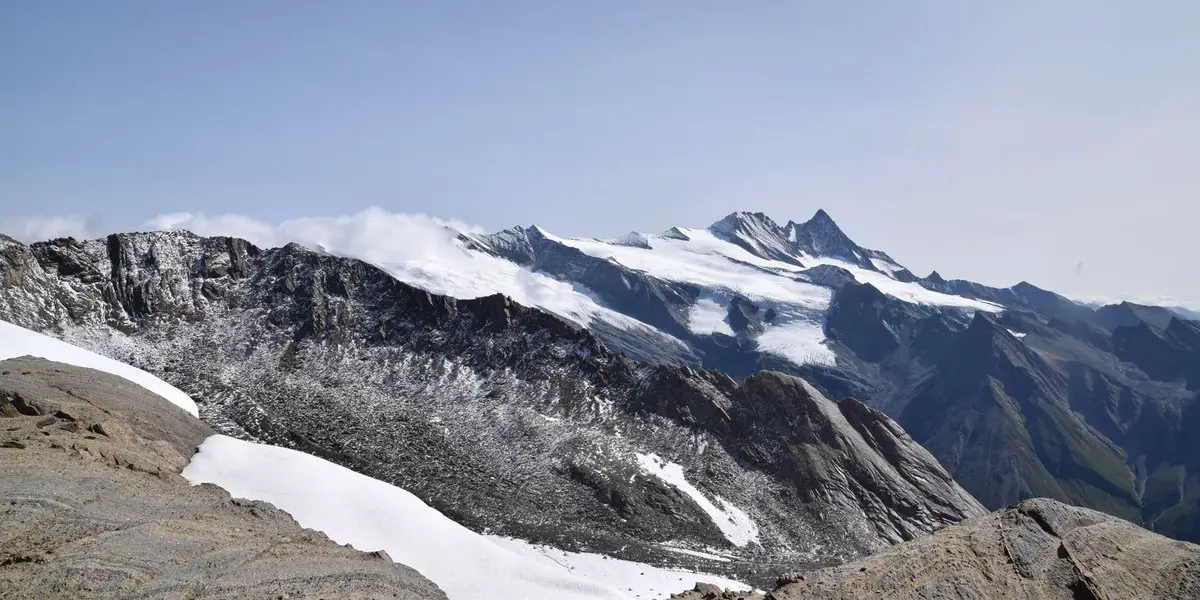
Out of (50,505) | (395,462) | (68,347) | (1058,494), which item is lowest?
(1058,494)

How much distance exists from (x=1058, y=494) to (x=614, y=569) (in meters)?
201

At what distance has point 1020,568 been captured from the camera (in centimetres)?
2239

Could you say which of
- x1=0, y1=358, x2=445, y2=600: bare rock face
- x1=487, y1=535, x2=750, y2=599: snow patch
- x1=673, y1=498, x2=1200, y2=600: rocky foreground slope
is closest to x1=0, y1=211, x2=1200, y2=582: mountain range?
x1=487, y1=535, x2=750, y2=599: snow patch

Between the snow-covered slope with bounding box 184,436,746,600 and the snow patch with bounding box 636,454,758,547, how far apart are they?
1144 centimetres

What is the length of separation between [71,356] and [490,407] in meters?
34.9

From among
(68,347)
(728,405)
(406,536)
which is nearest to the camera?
(406,536)

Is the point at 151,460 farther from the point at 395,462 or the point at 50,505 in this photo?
the point at 395,462

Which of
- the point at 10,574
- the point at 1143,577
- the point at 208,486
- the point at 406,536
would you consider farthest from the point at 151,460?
the point at 1143,577

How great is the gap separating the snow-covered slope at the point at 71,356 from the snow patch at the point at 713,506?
39526 mm

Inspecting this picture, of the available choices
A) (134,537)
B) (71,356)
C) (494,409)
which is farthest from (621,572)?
(71,356)

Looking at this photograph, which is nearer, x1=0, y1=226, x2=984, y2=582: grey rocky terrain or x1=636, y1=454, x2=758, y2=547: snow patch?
x1=0, y1=226, x2=984, y2=582: grey rocky terrain

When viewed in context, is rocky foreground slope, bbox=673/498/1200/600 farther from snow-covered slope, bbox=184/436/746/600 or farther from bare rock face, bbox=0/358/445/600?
snow-covered slope, bbox=184/436/746/600

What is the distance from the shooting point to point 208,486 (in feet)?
105

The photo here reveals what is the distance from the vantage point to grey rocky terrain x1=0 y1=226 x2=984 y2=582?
193 ft
